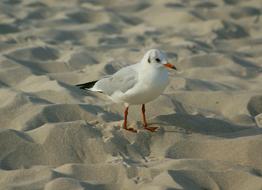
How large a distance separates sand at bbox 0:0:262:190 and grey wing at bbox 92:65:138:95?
22 cm

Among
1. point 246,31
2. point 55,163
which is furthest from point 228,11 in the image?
point 55,163

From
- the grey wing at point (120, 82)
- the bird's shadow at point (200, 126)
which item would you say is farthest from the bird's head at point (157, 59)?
the bird's shadow at point (200, 126)

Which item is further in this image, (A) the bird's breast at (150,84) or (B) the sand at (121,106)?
(A) the bird's breast at (150,84)

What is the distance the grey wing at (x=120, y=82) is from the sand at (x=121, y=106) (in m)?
A: 0.22

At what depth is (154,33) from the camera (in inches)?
271

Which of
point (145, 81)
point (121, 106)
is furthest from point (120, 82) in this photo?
point (121, 106)

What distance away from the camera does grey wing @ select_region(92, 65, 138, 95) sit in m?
3.89

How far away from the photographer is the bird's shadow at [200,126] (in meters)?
3.92

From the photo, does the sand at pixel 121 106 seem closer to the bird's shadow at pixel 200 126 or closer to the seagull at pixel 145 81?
the bird's shadow at pixel 200 126

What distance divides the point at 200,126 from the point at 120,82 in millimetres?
629

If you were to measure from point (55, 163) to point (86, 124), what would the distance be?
44cm

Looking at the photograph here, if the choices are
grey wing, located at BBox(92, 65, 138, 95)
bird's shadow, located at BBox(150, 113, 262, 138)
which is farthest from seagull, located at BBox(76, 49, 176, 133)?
bird's shadow, located at BBox(150, 113, 262, 138)

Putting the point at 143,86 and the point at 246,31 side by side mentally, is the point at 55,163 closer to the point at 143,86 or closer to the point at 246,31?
the point at 143,86

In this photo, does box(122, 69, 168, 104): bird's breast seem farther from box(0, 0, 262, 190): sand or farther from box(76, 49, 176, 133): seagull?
box(0, 0, 262, 190): sand
